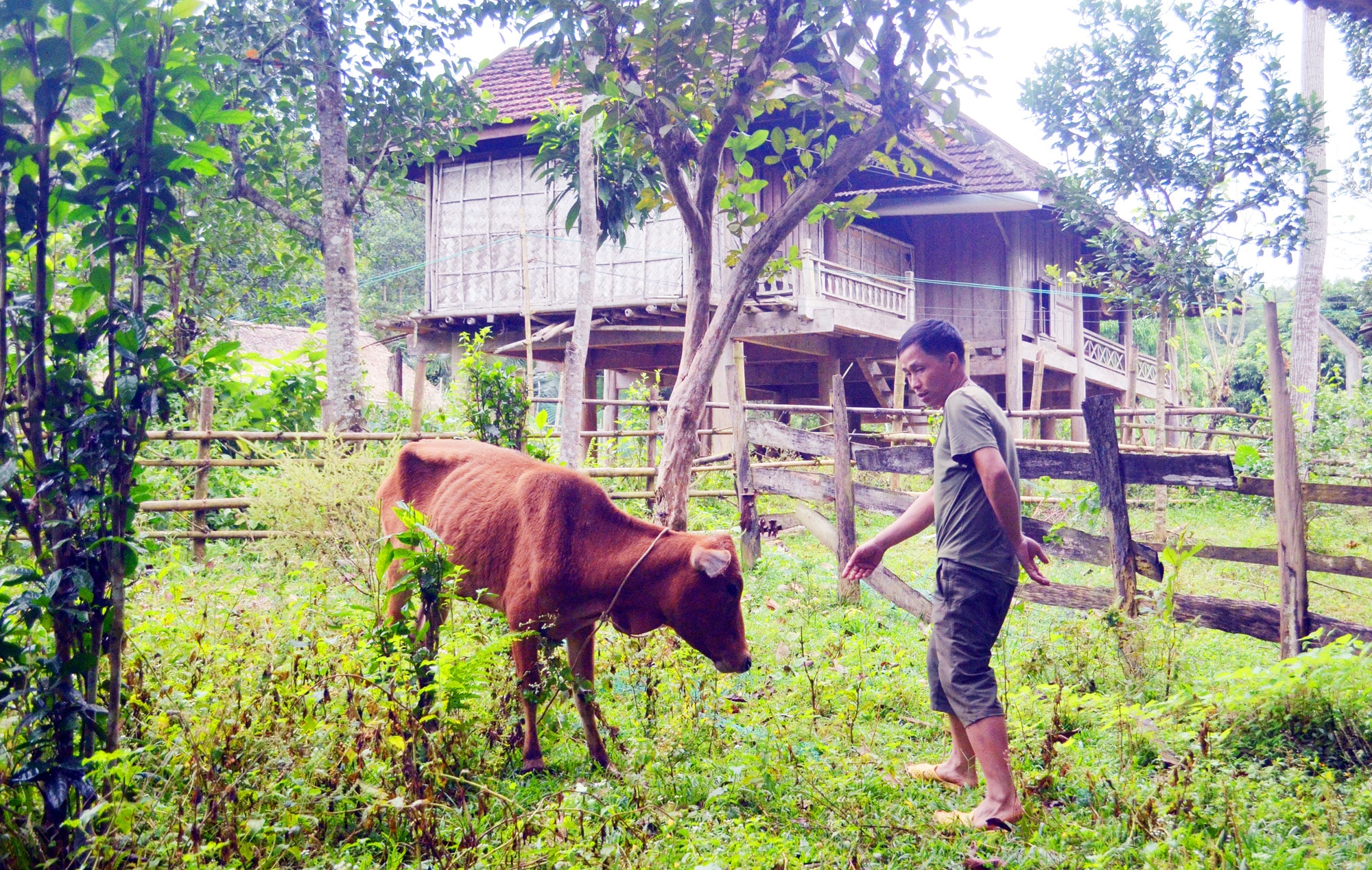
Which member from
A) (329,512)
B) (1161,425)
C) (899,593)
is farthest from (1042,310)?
(329,512)

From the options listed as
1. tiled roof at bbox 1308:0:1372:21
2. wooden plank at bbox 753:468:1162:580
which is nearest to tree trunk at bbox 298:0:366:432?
wooden plank at bbox 753:468:1162:580

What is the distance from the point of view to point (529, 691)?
389 cm

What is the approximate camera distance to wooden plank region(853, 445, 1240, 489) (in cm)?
494

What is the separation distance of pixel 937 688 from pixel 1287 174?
41.8 feet

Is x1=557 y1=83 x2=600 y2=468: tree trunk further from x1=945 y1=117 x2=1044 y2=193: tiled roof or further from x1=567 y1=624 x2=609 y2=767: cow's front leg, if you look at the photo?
x1=945 y1=117 x2=1044 y2=193: tiled roof

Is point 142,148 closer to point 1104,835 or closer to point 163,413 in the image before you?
point 163,413

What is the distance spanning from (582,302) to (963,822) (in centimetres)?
800

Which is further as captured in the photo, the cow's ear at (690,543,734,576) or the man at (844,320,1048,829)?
the cow's ear at (690,543,734,576)

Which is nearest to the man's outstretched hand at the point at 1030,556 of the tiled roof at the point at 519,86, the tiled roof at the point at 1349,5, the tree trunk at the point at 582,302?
the tiled roof at the point at 1349,5

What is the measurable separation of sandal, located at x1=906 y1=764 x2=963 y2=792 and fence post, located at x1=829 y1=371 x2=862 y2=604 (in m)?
3.27

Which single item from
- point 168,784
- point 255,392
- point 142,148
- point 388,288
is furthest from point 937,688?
point 388,288

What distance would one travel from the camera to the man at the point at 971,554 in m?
3.37

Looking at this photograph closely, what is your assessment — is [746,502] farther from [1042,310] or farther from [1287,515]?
[1042,310]

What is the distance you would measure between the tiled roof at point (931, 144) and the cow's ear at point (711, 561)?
11.1 meters
